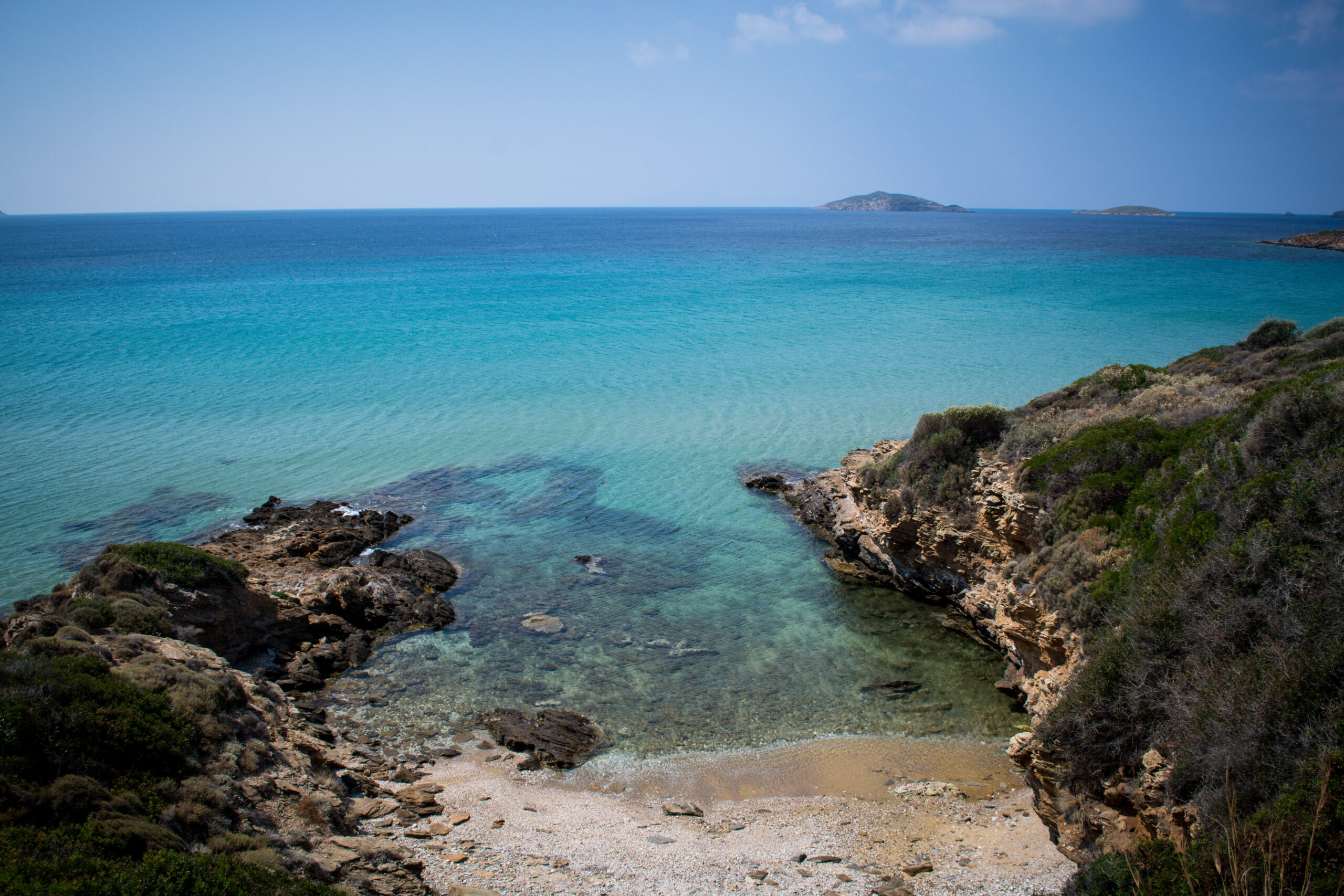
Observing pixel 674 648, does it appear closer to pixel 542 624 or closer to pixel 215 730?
pixel 542 624

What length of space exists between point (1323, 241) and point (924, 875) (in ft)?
467

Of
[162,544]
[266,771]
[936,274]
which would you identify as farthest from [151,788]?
[936,274]

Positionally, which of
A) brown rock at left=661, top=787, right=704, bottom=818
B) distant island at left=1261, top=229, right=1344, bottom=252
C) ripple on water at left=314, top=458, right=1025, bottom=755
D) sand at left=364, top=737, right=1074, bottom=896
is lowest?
brown rock at left=661, top=787, right=704, bottom=818

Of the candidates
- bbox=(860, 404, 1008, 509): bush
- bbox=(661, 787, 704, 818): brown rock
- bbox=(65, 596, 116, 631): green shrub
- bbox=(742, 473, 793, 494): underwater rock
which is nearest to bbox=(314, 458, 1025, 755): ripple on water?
bbox=(661, 787, 704, 818): brown rock

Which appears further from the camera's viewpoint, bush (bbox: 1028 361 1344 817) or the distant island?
the distant island

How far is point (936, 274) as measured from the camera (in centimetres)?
7712

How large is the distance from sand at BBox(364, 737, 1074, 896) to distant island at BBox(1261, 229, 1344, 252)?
5098 inches

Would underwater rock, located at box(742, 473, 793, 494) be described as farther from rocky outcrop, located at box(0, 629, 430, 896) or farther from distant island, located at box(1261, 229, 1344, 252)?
distant island, located at box(1261, 229, 1344, 252)

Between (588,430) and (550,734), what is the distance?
18120 mm

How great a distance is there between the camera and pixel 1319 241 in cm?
10962

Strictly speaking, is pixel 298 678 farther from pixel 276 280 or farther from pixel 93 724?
pixel 276 280

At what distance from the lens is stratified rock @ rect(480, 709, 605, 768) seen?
1256 centimetres

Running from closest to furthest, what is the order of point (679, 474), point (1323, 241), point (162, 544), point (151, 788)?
point (151, 788) → point (162, 544) → point (679, 474) → point (1323, 241)

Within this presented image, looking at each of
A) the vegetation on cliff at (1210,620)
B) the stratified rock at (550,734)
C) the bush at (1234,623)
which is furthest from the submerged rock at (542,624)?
the bush at (1234,623)
